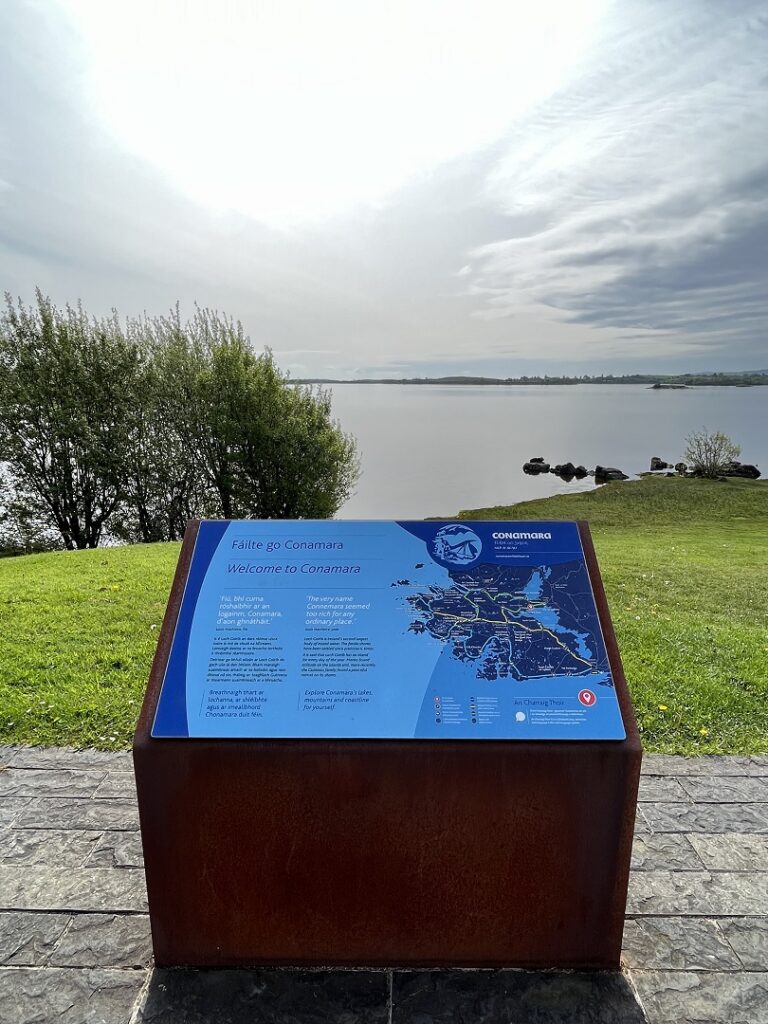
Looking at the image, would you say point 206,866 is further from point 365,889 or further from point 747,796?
point 747,796

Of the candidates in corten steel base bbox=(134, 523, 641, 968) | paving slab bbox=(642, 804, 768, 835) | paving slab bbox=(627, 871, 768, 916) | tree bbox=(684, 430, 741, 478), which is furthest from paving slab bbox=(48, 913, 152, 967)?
tree bbox=(684, 430, 741, 478)

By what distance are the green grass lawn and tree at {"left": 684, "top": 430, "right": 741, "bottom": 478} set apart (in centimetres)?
2531

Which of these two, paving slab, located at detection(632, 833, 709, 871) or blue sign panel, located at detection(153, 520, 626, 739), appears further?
Answer: paving slab, located at detection(632, 833, 709, 871)

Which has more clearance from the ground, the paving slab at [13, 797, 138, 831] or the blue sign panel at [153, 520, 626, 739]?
the blue sign panel at [153, 520, 626, 739]

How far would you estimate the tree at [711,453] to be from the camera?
1431 inches

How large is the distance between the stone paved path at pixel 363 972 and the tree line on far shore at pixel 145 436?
893 inches

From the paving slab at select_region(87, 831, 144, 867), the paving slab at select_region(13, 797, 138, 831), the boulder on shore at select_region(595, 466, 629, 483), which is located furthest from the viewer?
the boulder on shore at select_region(595, 466, 629, 483)

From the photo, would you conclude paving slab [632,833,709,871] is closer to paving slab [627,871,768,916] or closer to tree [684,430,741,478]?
paving slab [627,871,768,916]

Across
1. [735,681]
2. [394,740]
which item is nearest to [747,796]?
[735,681]

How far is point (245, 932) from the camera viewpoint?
2.67 m

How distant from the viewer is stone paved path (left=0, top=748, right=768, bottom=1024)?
2.51m

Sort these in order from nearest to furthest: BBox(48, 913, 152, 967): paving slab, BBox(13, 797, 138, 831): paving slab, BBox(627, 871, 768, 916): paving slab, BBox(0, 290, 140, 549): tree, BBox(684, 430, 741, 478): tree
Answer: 1. BBox(48, 913, 152, 967): paving slab
2. BBox(627, 871, 768, 916): paving slab
3. BBox(13, 797, 138, 831): paving slab
4. BBox(0, 290, 140, 549): tree
5. BBox(684, 430, 741, 478): tree

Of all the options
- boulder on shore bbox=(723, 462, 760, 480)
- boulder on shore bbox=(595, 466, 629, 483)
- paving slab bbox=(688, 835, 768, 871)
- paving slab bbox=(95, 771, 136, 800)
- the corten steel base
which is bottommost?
boulder on shore bbox=(595, 466, 629, 483)

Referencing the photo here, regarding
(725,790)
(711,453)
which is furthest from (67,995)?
(711,453)
